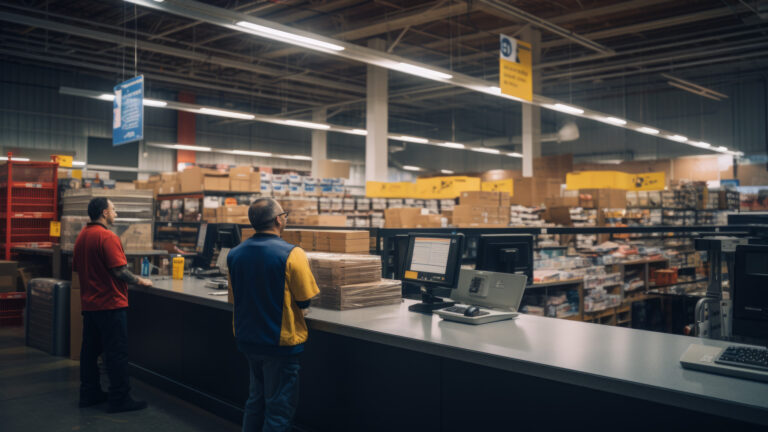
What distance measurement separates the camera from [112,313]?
4.30m

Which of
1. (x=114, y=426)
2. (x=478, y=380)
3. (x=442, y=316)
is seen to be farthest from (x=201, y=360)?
(x=478, y=380)

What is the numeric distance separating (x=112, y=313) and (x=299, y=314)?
6.70ft

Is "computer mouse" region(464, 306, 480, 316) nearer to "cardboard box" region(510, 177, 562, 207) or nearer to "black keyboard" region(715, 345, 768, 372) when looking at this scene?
"black keyboard" region(715, 345, 768, 372)

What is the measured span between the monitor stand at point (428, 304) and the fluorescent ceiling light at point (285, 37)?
4.90 metres

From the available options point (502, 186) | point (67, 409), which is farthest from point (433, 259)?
point (502, 186)

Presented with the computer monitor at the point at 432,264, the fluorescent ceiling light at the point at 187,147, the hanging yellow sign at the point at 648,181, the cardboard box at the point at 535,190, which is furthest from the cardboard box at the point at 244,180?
the hanging yellow sign at the point at 648,181

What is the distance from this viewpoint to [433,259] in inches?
139

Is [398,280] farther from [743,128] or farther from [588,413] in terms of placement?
[743,128]

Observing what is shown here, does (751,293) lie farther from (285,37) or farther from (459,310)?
(285,37)

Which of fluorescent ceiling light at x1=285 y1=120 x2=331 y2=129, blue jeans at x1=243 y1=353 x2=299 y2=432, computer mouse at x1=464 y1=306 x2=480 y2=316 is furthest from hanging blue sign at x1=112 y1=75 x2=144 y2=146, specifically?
computer mouse at x1=464 y1=306 x2=480 y2=316

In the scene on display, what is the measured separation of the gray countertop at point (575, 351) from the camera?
1898mm

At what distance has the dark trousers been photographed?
Result: 169 inches

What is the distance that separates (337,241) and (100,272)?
1.83 meters

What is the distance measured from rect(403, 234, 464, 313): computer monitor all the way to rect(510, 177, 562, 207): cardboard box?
32.1 ft
